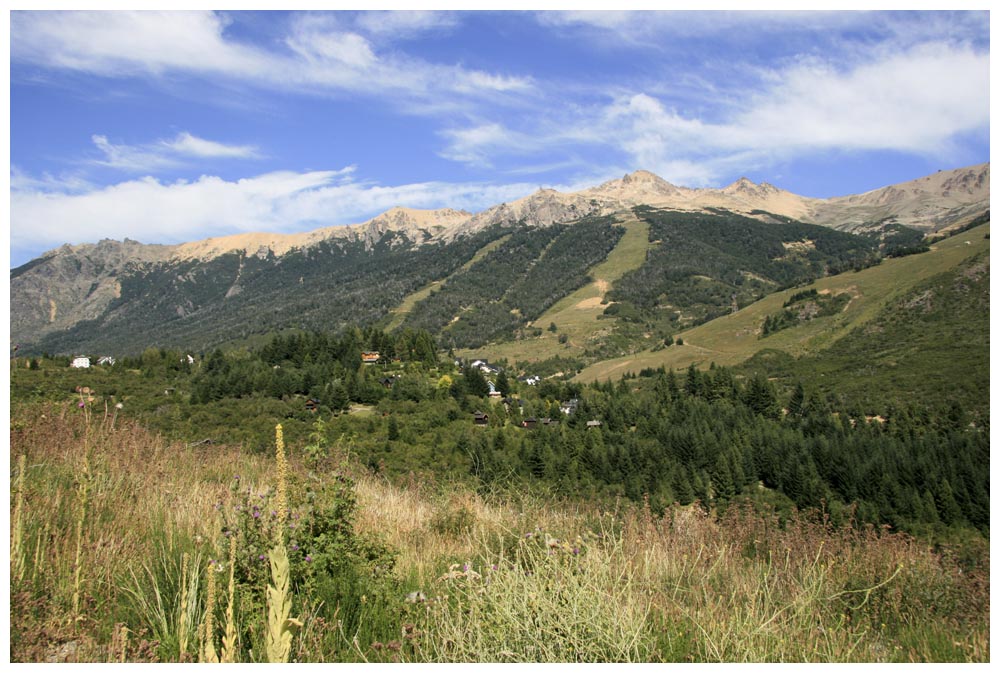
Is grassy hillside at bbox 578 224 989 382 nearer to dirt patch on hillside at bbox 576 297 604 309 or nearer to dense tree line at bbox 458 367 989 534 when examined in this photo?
dense tree line at bbox 458 367 989 534

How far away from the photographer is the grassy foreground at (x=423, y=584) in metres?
2.66

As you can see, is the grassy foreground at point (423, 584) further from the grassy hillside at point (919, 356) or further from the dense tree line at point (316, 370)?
the grassy hillside at point (919, 356)

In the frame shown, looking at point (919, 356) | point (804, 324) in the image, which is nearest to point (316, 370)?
point (919, 356)

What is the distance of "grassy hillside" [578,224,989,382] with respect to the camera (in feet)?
306

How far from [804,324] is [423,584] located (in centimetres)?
10993

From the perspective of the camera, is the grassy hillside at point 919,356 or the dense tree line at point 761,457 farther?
the grassy hillside at point 919,356

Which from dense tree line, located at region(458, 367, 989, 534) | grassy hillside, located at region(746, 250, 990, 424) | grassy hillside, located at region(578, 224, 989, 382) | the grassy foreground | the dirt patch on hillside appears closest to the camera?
the grassy foreground

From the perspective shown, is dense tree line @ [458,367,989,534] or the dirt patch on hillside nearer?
dense tree line @ [458,367,989,534]

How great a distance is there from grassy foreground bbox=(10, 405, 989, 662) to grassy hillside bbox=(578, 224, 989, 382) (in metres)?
91.8

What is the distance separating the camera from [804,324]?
99938 mm

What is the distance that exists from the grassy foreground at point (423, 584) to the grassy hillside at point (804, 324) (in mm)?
91756

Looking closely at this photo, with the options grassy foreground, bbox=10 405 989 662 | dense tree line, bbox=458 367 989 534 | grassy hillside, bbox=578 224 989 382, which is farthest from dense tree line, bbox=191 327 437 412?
grassy hillside, bbox=578 224 989 382

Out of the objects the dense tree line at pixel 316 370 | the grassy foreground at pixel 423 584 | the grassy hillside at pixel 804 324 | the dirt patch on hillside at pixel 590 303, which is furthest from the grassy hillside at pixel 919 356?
the dirt patch on hillside at pixel 590 303
